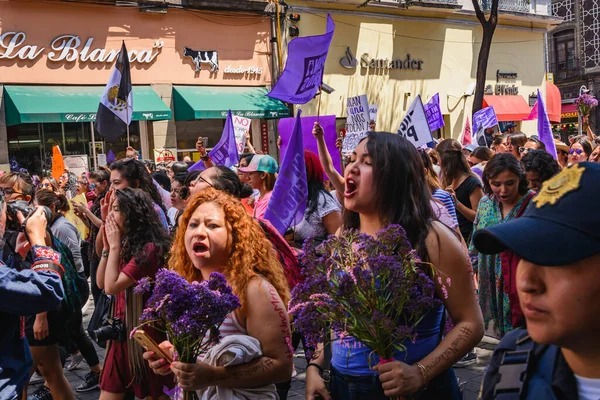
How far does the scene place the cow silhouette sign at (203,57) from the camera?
20.3m

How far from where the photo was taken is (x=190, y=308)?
2430mm

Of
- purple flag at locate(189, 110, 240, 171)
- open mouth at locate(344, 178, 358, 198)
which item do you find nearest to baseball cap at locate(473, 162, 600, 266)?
open mouth at locate(344, 178, 358, 198)

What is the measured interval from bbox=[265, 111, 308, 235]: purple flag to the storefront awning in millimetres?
23160

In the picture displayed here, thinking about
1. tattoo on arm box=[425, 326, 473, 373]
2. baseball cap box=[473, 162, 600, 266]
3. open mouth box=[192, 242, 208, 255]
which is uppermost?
baseball cap box=[473, 162, 600, 266]

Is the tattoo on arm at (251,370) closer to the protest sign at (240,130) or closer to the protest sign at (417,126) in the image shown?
the protest sign at (417,126)

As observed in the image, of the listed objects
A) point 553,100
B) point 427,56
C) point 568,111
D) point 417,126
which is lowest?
point 568,111

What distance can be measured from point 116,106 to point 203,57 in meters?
10.8

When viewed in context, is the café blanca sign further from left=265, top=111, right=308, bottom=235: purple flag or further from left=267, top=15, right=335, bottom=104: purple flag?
left=265, top=111, right=308, bottom=235: purple flag

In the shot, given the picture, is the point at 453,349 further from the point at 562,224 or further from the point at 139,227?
the point at 139,227

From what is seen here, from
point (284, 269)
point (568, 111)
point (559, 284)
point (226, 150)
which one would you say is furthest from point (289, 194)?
point (568, 111)

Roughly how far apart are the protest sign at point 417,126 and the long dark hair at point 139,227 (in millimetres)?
6231

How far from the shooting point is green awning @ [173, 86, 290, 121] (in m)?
19.5

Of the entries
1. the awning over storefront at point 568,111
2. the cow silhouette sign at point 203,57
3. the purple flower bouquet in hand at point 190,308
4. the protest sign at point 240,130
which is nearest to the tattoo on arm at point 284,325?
the purple flower bouquet in hand at point 190,308

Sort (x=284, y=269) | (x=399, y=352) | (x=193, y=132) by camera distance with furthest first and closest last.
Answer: (x=193, y=132) → (x=284, y=269) → (x=399, y=352)
